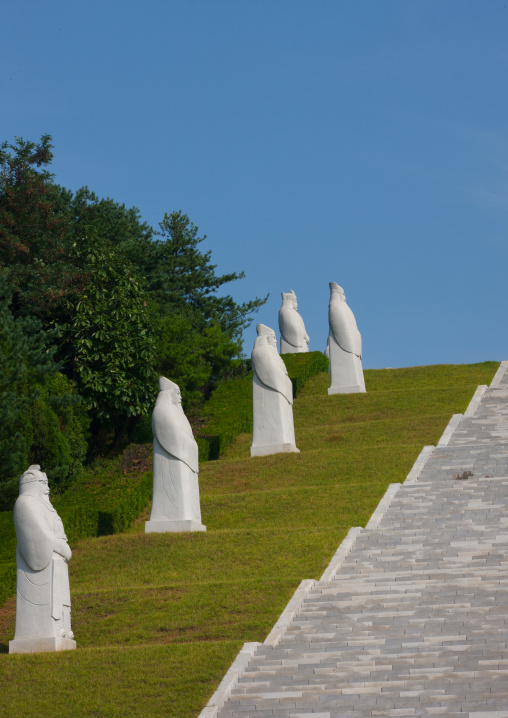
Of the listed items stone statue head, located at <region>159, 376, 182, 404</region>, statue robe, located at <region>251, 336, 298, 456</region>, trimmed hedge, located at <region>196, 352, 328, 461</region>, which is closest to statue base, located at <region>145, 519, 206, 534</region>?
stone statue head, located at <region>159, 376, 182, 404</region>

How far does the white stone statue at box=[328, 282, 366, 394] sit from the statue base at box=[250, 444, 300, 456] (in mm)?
6077

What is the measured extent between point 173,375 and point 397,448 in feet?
40.0

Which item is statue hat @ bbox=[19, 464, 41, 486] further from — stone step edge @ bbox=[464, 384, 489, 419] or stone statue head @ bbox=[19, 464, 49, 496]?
stone step edge @ bbox=[464, 384, 489, 419]

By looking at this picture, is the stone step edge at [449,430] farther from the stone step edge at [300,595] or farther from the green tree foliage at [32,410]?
the green tree foliage at [32,410]

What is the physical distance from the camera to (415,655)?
1136cm

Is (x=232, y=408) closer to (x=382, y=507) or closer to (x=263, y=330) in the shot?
(x=263, y=330)

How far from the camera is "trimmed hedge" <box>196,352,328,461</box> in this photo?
996 inches

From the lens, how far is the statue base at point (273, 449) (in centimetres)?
2311

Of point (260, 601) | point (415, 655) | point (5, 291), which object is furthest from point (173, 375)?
point (415, 655)

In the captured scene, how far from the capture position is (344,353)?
2903 centimetres

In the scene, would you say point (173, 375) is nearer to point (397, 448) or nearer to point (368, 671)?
point (397, 448)

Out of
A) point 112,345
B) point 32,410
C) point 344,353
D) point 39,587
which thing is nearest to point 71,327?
point 112,345

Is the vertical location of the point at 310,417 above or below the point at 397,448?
above

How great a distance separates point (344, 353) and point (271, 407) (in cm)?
629
